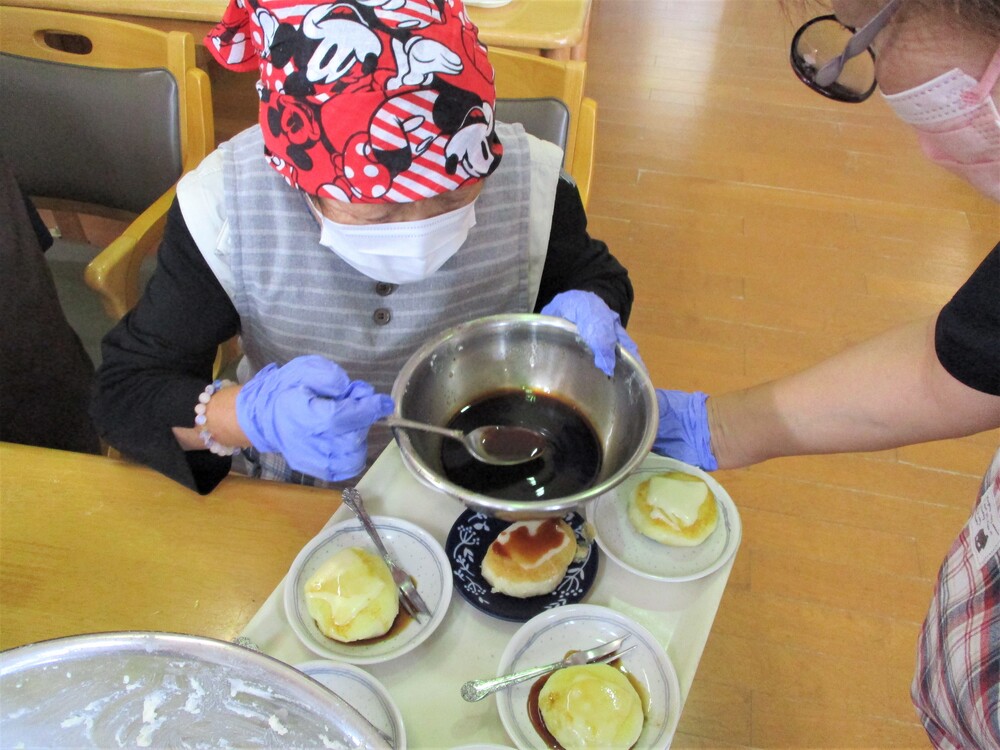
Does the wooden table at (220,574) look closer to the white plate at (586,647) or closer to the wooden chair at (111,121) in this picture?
the white plate at (586,647)

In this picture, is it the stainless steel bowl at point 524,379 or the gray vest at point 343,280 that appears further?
the gray vest at point 343,280

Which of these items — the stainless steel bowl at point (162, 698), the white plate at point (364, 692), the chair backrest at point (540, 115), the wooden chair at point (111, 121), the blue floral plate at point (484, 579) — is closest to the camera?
the stainless steel bowl at point (162, 698)

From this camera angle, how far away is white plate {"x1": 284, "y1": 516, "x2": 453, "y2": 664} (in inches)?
27.7

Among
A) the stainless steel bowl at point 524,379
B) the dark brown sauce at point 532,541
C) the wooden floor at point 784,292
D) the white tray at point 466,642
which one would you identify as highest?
the stainless steel bowl at point 524,379

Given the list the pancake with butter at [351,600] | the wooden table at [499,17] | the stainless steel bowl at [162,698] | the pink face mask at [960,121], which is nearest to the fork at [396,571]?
the pancake with butter at [351,600]

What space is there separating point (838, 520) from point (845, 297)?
Answer: 0.95 meters

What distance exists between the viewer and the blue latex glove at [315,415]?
0.75m

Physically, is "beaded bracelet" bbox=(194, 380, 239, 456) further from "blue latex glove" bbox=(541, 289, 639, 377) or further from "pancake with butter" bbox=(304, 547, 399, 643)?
"blue latex glove" bbox=(541, 289, 639, 377)

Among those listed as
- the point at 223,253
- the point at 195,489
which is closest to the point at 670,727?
the point at 195,489

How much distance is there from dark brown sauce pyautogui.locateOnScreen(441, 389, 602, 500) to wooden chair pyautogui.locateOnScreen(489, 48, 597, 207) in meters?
0.56

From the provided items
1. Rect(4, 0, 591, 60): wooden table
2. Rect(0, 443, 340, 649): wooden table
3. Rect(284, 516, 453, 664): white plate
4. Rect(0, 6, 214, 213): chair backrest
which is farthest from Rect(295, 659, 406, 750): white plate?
Rect(4, 0, 591, 60): wooden table

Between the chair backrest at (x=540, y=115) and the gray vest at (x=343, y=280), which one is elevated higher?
the chair backrest at (x=540, y=115)

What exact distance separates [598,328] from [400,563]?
0.36 metres

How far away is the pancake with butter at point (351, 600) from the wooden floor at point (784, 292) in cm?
93
